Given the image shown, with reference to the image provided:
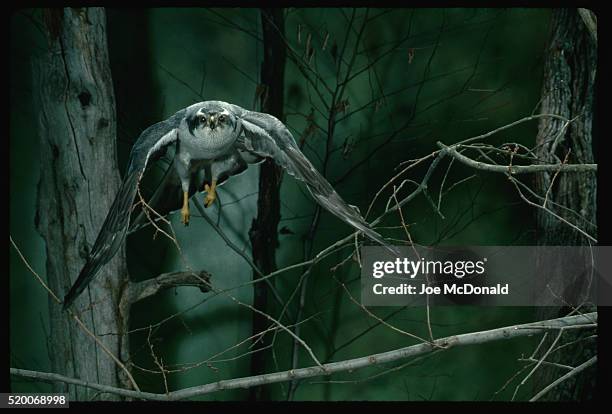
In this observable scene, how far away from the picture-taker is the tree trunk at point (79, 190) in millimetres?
1979

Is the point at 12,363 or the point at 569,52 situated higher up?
the point at 569,52

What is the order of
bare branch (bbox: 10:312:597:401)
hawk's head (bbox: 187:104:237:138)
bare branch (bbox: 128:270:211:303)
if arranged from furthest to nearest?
bare branch (bbox: 128:270:211:303)
hawk's head (bbox: 187:104:237:138)
bare branch (bbox: 10:312:597:401)

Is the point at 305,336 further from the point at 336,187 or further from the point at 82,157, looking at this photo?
the point at 82,157

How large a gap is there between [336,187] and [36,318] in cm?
98

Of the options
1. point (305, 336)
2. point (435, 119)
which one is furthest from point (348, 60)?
point (305, 336)

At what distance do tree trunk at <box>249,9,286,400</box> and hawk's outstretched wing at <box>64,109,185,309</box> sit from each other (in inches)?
10.9

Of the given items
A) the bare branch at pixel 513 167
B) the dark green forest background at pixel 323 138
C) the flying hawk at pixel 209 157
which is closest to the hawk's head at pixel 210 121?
the flying hawk at pixel 209 157

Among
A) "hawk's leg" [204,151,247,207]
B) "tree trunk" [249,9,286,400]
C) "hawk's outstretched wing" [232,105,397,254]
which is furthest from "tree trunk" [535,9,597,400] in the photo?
"hawk's leg" [204,151,247,207]

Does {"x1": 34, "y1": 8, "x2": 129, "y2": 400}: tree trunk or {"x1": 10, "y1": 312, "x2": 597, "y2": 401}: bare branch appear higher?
{"x1": 34, "y1": 8, "x2": 129, "y2": 400}: tree trunk

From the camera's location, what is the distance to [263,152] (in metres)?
1.93

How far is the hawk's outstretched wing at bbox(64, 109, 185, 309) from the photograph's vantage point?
6.11 feet

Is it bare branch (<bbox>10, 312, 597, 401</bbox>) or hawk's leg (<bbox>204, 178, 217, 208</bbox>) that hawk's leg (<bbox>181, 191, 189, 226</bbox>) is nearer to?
hawk's leg (<bbox>204, 178, 217, 208</bbox>)

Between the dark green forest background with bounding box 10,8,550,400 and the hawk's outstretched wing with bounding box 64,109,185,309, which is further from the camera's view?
the dark green forest background with bounding box 10,8,550,400

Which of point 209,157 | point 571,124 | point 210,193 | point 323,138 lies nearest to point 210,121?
point 209,157
